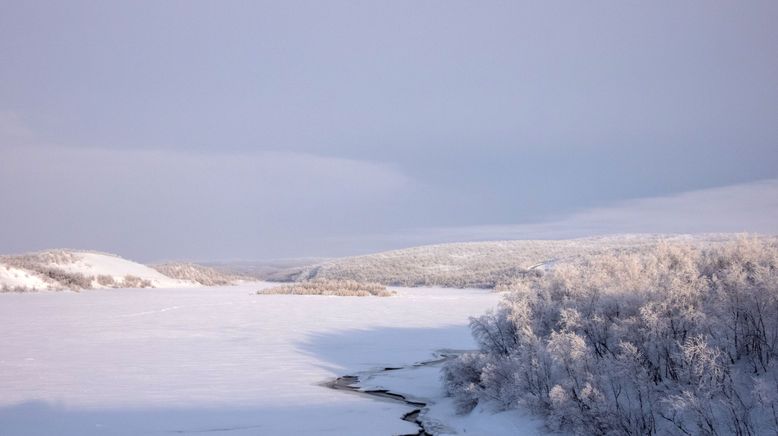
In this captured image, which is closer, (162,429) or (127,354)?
(162,429)

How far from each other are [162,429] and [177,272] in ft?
133

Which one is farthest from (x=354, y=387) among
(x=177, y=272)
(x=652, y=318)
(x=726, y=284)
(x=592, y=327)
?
(x=177, y=272)

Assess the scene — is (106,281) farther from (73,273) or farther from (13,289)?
(13,289)

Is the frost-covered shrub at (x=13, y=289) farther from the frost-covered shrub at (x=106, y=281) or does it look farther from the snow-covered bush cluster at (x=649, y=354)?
the snow-covered bush cluster at (x=649, y=354)

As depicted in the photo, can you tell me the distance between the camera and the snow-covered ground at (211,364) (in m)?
7.46

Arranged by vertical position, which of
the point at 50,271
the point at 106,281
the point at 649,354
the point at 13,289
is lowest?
the point at 649,354

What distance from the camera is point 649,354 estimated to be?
6.66 metres

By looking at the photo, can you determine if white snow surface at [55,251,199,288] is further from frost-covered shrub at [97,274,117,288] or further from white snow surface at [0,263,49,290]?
white snow surface at [0,263,49,290]

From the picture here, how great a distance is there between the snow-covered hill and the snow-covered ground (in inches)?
354

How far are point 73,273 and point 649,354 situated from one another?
33.0 meters

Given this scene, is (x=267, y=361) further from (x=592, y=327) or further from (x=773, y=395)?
(x=773, y=395)

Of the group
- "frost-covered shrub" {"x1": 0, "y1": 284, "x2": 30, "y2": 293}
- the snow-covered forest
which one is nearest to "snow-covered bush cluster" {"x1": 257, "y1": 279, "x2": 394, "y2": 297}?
the snow-covered forest

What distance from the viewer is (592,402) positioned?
6164 millimetres

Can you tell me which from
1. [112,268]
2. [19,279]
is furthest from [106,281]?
[19,279]
